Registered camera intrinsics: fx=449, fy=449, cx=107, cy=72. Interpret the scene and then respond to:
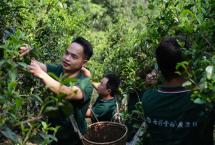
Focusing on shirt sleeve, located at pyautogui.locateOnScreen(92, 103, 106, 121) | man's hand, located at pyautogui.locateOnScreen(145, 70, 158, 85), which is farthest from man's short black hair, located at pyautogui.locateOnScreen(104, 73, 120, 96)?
man's hand, located at pyautogui.locateOnScreen(145, 70, 158, 85)

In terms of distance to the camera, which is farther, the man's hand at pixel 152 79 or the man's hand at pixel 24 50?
the man's hand at pixel 152 79

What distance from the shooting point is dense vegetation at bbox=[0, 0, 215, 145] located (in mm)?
1912

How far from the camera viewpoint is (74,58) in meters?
3.81

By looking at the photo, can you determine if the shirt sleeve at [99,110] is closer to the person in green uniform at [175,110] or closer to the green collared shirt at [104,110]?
the green collared shirt at [104,110]

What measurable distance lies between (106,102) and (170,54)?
286 cm

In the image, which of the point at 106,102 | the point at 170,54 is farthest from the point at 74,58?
the point at 106,102

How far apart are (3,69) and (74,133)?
1.98 meters

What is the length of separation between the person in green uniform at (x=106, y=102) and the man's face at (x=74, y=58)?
4.09ft

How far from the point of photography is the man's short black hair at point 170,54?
252 cm

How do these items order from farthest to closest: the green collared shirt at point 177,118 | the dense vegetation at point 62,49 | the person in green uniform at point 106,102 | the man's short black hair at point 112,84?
1. the man's short black hair at point 112,84
2. the person in green uniform at point 106,102
3. the green collared shirt at point 177,118
4. the dense vegetation at point 62,49

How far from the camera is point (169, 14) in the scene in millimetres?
3457

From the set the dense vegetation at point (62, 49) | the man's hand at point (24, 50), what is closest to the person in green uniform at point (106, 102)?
the dense vegetation at point (62, 49)

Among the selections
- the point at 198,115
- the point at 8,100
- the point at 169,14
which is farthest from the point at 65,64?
the point at 8,100

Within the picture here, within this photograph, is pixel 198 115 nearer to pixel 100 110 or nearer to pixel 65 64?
pixel 65 64
